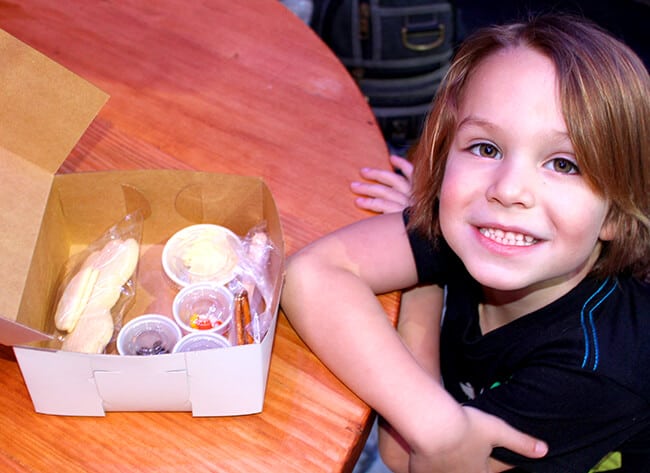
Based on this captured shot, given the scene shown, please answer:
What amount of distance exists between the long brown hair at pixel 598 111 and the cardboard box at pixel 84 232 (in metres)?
0.30

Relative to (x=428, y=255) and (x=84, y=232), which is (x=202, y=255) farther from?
(x=428, y=255)

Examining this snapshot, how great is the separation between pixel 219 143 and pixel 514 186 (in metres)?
0.43

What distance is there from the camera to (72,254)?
898 mm

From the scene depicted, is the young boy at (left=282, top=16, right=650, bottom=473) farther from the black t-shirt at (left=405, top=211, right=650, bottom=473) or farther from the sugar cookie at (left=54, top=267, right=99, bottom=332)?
the sugar cookie at (left=54, top=267, right=99, bottom=332)

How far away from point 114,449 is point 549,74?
622 mm

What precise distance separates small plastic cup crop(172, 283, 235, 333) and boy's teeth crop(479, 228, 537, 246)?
1.07 feet

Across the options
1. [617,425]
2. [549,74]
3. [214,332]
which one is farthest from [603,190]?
[214,332]

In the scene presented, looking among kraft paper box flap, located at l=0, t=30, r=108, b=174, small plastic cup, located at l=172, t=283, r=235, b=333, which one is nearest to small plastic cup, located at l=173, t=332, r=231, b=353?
small plastic cup, located at l=172, t=283, r=235, b=333

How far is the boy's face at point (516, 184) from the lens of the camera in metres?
0.84

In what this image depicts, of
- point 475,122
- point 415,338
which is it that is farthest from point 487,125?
point 415,338

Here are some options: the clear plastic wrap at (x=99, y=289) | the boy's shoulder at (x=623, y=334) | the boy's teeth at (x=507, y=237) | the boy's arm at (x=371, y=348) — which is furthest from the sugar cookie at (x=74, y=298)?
the boy's shoulder at (x=623, y=334)

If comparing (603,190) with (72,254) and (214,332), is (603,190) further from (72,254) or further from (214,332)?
(72,254)

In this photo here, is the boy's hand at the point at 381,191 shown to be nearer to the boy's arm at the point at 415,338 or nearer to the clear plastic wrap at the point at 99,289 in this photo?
the boy's arm at the point at 415,338

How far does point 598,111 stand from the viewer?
840 millimetres
